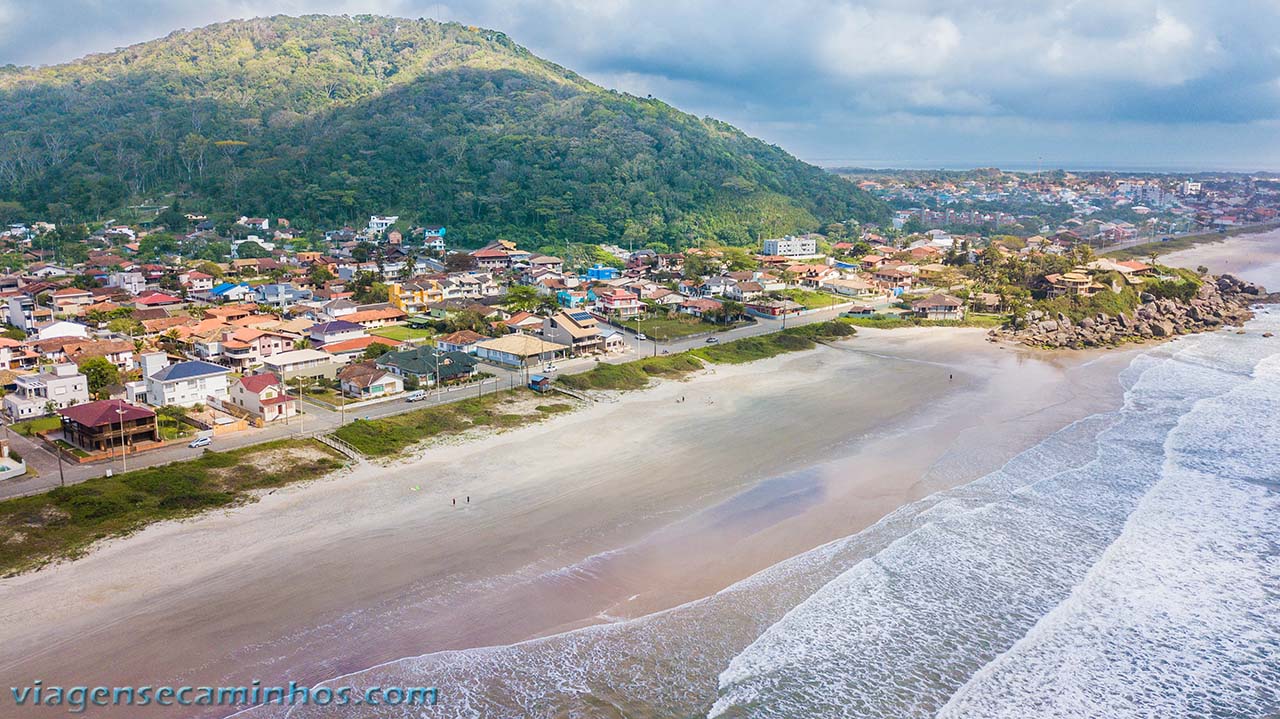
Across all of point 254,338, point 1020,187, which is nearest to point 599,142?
point 254,338

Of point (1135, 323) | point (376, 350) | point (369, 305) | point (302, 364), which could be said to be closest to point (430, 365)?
point (376, 350)

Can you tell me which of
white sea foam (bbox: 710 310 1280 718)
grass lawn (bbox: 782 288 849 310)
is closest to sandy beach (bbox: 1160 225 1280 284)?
grass lawn (bbox: 782 288 849 310)

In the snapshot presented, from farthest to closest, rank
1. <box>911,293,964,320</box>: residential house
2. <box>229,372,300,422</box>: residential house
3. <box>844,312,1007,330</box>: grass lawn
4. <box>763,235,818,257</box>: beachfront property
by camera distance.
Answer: <box>763,235,818,257</box>: beachfront property < <box>911,293,964,320</box>: residential house < <box>844,312,1007,330</box>: grass lawn < <box>229,372,300,422</box>: residential house

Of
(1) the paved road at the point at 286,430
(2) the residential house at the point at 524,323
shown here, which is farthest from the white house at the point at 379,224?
(1) the paved road at the point at 286,430

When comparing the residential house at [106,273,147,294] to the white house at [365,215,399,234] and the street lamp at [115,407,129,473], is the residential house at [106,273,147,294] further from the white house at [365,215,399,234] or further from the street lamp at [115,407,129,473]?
the street lamp at [115,407,129,473]

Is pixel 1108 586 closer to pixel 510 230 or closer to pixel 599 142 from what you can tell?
pixel 510 230

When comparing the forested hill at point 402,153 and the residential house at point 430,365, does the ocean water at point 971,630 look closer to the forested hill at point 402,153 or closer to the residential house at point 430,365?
the residential house at point 430,365

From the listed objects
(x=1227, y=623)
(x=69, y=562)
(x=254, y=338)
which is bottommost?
(x=1227, y=623)
